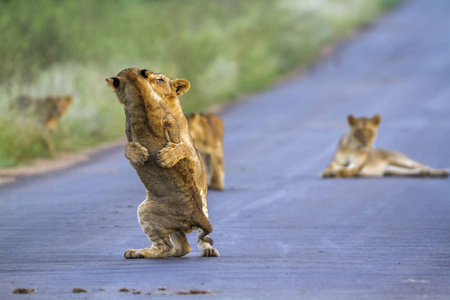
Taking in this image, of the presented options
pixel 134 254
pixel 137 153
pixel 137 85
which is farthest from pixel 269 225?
pixel 137 85

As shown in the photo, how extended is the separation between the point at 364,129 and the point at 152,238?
906 centimetres

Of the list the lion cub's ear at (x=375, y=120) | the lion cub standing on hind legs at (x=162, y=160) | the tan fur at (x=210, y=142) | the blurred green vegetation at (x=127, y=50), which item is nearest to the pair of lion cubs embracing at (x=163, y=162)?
the lion cub standing on hind legs at (x=162, y=160)

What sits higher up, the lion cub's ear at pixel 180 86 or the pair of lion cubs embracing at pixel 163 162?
the lion cub's ear at pixel 180 86

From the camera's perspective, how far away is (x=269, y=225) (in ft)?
36.7

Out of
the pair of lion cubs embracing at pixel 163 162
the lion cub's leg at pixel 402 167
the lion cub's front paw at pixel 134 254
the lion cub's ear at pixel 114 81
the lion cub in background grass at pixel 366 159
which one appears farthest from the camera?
the lion cub's leg at pixel 402 167

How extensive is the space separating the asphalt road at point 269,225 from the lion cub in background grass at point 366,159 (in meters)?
0.35

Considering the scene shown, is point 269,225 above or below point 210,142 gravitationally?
below

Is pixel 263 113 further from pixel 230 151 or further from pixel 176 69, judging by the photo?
pixel 230 151

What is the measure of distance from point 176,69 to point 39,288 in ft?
73.0

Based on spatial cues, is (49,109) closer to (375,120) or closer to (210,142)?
(210,142)

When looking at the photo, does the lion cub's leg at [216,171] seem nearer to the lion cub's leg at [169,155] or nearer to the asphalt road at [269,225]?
the asphalt road at [269,225]

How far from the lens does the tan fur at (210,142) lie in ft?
47.0

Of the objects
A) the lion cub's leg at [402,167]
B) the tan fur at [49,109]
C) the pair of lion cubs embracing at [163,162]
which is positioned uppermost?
the tan fur at [49,109]

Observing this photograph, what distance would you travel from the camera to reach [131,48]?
91.7 ft
